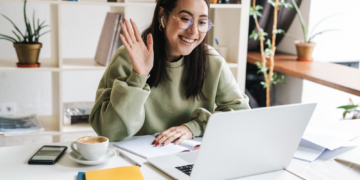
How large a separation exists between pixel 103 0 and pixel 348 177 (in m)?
1.64

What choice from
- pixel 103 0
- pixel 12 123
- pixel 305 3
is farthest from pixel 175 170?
pixel 305 3

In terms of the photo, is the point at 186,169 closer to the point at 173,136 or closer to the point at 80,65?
the point at 173,136

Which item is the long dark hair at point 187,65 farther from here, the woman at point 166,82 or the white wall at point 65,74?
the white wall at point 65,74

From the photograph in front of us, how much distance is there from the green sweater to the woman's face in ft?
0.41

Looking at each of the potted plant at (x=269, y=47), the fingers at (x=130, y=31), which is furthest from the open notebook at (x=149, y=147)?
the potted plant at (x=269, y=47)

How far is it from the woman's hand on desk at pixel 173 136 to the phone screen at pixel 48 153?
1.01 ft

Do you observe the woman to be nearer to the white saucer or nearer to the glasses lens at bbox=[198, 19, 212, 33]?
the glasses lens at bbox=[198, 19, 212, 33]

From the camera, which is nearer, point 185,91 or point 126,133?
point 126,133

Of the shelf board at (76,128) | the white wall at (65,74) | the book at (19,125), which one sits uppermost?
the white wall at (65,74)

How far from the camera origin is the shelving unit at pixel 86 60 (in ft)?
6.86

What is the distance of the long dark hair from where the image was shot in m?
1.44

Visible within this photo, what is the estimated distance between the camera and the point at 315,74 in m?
2.29

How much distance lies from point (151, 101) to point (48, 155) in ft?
1.71

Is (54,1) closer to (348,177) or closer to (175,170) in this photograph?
(175,170)
